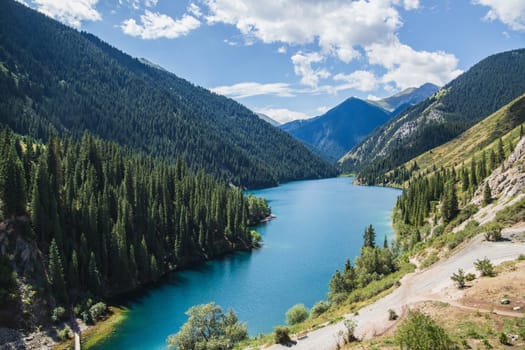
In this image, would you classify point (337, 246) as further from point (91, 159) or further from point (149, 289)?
point (91, 159)

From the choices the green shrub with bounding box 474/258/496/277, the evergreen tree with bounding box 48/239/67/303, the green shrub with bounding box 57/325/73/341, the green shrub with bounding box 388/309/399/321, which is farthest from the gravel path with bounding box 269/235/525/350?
the evergreen tree with bounding box 48/239/67/303

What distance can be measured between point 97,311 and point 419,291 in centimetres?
5180

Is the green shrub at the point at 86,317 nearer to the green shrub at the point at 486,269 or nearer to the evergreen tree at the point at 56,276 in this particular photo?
the evergreen tree at the point at 56,276

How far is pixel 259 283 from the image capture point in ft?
262

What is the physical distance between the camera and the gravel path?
1296 inches

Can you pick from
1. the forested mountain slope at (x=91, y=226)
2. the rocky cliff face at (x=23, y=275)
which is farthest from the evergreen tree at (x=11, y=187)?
the rocky cliff face at (x=23, y=275)

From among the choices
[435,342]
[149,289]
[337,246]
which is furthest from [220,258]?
[435,342]

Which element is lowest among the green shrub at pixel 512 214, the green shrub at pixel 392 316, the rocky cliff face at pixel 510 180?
the green shrub at pixel 392 316

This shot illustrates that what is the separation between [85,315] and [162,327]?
41.9 feet

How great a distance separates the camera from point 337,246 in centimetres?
10794

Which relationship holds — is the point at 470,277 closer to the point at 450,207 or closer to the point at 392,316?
the point at 392,316

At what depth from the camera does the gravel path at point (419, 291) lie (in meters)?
32.9

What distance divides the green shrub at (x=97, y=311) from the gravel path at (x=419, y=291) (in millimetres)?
38717

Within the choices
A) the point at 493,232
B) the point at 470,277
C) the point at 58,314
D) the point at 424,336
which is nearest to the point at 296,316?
the point at 470,277
